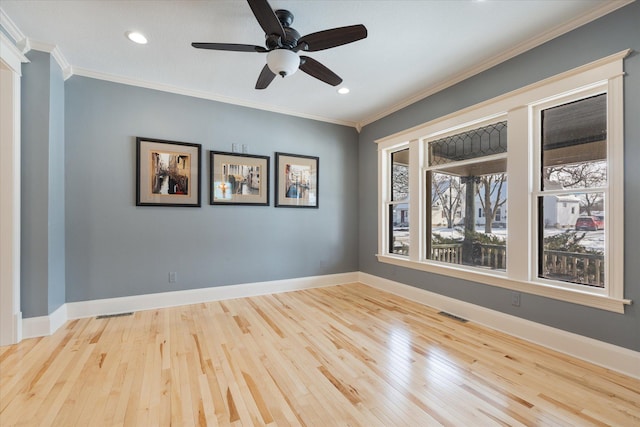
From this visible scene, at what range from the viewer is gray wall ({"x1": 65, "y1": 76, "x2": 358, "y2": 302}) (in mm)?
3215

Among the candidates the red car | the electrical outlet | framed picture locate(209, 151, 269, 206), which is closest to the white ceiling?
framed picture locate(209, 151, 269, 206)

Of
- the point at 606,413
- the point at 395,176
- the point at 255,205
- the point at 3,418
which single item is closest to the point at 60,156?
the point at 255,205

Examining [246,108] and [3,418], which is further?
[246,108]

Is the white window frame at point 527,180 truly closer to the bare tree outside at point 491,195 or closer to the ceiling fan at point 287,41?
the bare tree outside at point 491,195

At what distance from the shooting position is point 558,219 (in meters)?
2.59

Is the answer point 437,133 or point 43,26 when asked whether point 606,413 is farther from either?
point 43,26

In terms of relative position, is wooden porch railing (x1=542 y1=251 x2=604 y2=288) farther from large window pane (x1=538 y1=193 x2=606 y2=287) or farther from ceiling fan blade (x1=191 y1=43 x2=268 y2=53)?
ceiling fan blade (x1=191 y1=43 x2=268 y2=53)

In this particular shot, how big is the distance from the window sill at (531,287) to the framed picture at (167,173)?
127 inches

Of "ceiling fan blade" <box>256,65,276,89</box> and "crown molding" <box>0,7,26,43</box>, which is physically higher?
"crown molding" <box>0,7,26,43</box>

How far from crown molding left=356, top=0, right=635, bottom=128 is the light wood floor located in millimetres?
2817

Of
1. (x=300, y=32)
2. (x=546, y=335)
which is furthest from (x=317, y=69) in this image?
(x=546, y=335)

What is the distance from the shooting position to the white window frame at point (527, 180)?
2.16m

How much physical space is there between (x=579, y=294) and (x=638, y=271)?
41 centimetres

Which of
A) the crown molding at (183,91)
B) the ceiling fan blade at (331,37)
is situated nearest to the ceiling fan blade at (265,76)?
the ceiling fan blade at (331,37)
